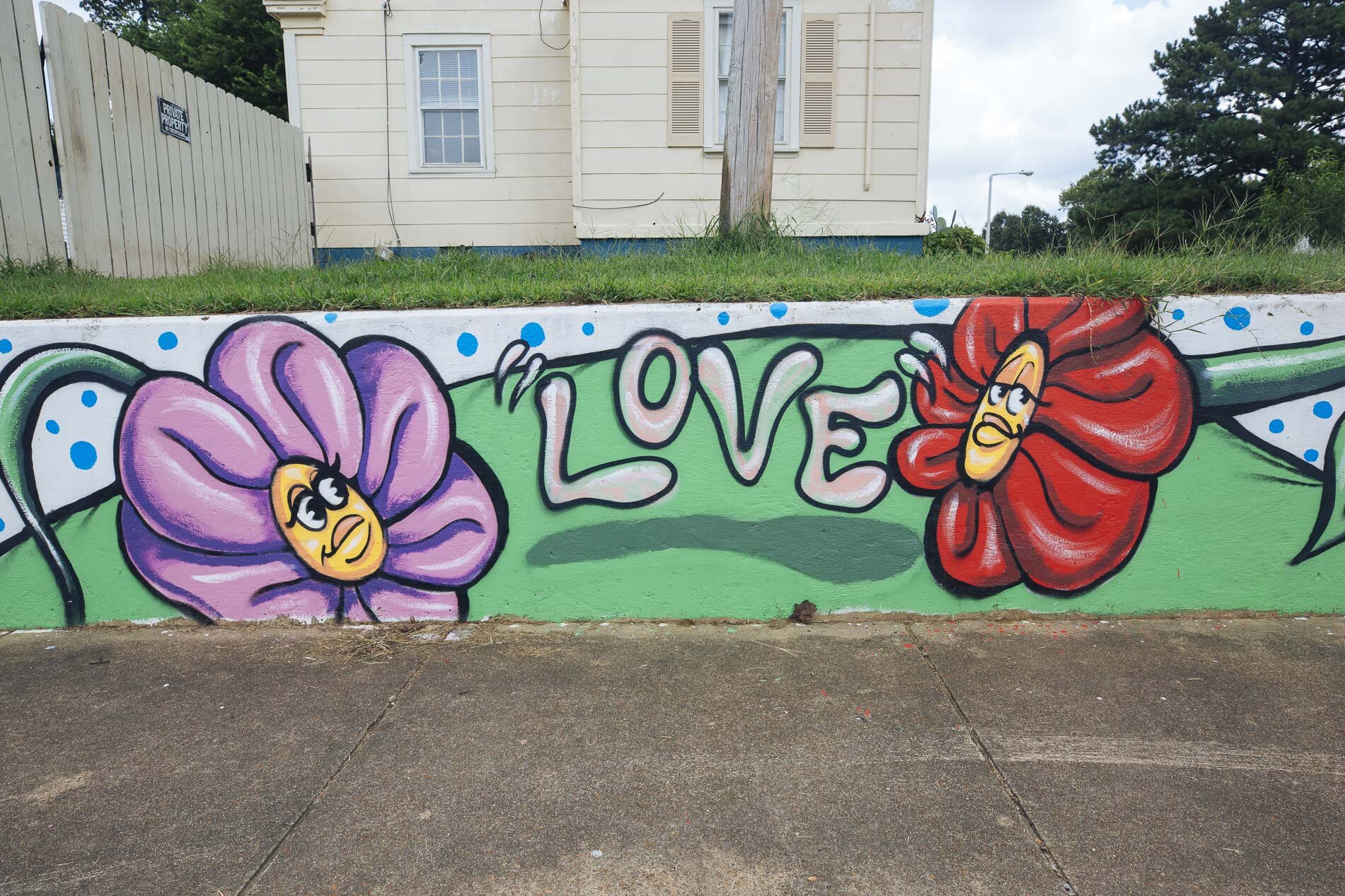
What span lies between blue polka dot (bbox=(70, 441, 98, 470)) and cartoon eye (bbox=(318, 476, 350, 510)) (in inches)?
43.7

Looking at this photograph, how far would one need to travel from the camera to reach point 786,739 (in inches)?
121

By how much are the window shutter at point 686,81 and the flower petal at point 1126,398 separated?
670cm

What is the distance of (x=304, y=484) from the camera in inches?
162

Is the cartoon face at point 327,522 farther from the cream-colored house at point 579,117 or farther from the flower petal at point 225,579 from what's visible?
the cream-colored house at point 579,117

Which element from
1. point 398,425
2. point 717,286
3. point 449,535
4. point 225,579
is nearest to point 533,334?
point 398,425

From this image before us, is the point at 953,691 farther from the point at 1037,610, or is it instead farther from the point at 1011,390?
the point at 1011,390

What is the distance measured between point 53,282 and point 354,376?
2359 mm

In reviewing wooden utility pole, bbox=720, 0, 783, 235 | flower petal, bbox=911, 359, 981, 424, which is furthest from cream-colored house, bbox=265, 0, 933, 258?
flower petal, bbox=911, 359, 981, 424

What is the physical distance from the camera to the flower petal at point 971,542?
412 centimetres

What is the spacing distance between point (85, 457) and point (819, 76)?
330 inches

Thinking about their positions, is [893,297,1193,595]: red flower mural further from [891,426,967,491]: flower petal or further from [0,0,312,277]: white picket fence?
[0,0,312,277]: white picket fence

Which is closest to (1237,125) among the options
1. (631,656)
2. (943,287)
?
(943,287)

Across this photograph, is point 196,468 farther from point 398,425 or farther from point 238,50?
point 238,50

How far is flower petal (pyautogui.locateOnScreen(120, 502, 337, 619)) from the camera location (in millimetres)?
4156
